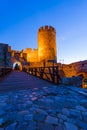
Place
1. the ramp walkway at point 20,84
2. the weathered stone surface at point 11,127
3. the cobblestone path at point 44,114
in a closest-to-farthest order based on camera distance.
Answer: the weathered stone surface at point 11,127 → the cobblestone path at point 44,114 → the ramp walkway at point 20,84

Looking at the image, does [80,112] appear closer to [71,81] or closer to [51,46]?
[71,81]

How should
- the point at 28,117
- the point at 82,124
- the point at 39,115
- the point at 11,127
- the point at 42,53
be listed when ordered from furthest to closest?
the point at 42,53 < the point at 39,115 < the point at 28,117 < the point at 82,124 < the point at 11,127

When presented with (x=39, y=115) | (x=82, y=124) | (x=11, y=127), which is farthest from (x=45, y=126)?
(x=82, y=124)

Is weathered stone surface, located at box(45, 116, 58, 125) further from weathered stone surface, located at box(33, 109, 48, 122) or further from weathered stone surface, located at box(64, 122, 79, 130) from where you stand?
weathered stone surface, located at box(64, 122, 79, 130)

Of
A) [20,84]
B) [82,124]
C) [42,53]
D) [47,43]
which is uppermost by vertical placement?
[47,43]

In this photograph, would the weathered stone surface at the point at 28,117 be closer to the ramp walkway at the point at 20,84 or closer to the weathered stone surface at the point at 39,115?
the weathered stone surface at the point at 39,115

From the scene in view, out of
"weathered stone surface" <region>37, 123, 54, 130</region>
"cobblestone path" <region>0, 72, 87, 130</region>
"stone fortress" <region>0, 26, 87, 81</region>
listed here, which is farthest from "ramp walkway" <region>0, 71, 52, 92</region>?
"stone fortress" <region>0, 26, 87, 81</region>

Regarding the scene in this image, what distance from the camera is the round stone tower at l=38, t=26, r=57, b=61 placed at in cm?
3597

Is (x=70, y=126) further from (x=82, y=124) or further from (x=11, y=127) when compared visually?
(x=11, y=127)

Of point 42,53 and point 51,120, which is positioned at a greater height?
point 42,53

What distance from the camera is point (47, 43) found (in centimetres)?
3609

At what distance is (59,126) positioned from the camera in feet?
8.86

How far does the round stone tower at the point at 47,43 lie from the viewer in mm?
35969

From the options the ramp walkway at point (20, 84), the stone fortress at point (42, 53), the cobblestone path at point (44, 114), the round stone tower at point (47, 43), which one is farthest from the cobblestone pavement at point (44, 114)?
the round stone tower at point (47, 43)
